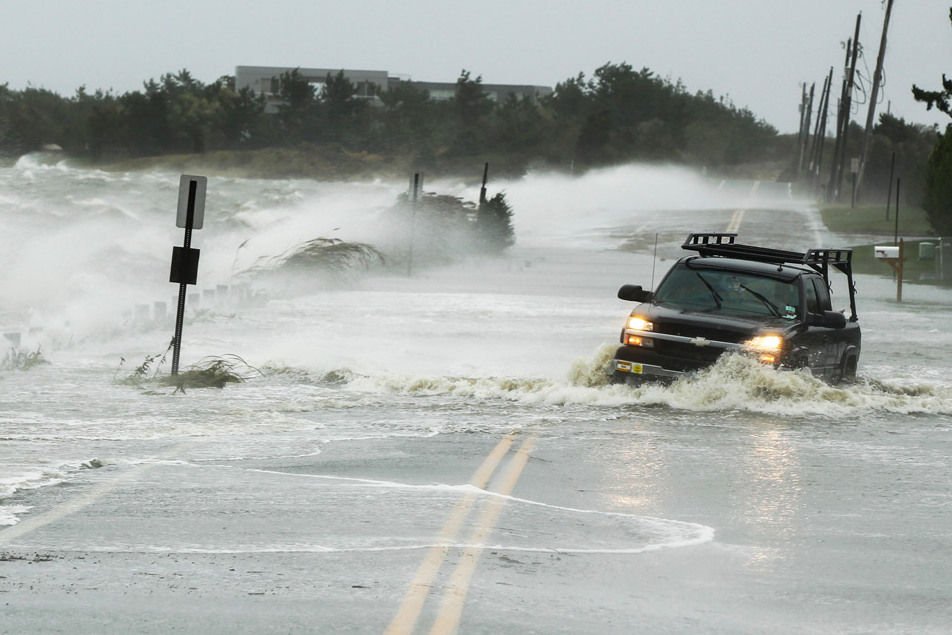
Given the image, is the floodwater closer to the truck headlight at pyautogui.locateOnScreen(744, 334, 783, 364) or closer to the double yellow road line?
the double yellow road line

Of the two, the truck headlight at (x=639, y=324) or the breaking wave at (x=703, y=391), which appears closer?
the breaking wave at (x=703, y=391)

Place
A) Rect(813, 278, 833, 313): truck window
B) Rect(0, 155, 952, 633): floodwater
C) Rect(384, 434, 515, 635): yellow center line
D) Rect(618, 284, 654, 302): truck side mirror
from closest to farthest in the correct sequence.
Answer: Rect(384, 434, 515, 635): yellow center line, Rect(0, 155, 952, 633): floodwater, Rect(618, 284, 654, 302): truck side mirror, Rect(813, 278, 833, 313): truck window

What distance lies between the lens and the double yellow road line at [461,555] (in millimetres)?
6727

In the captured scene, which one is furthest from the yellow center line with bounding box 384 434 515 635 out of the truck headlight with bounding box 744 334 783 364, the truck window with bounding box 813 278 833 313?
the truck window with bounding box 813 278 833 313

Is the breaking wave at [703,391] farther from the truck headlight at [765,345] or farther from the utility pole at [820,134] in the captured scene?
the utility pole at [820,134]

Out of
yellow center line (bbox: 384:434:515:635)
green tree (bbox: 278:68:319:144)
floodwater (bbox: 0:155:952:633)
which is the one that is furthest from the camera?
green tree (bbox: 278:68:319:144)

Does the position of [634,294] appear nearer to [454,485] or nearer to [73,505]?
[454,485]

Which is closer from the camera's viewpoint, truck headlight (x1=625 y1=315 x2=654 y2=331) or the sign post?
truck headlight (x1=625 y1=315 x2=654 y2=331)

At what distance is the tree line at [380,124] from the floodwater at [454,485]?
102 metres

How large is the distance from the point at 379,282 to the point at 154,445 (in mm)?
28125

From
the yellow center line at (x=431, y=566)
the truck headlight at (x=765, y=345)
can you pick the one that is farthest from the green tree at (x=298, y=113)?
the yellow center line at (x=431, y=566)

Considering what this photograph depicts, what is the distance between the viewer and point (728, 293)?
1666 cm

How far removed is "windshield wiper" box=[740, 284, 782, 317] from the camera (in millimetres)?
16312

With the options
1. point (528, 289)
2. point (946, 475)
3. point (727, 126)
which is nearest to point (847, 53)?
point (528, 289)
